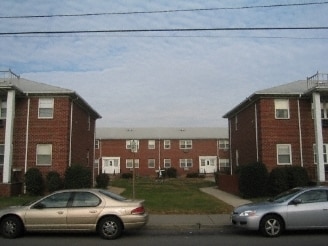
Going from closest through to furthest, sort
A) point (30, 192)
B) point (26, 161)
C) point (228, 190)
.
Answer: point (30, 192)
point (26, 161)
point (228, 190)

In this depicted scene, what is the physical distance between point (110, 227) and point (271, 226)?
4407 millimetres

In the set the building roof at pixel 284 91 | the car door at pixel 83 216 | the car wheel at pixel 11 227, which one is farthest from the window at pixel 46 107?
the car door at pixel 83 216

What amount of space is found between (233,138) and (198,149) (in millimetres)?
25479

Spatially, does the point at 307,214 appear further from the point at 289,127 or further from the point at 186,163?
the point at 186,163

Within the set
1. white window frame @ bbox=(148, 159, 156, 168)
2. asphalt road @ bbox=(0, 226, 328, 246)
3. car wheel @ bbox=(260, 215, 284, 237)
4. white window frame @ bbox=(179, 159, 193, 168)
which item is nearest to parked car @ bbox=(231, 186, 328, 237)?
car wheel @ bbox=(260, 215, 284, 237)

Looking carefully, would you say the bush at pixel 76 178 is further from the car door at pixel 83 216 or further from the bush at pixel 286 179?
the car door at pixel 83 216

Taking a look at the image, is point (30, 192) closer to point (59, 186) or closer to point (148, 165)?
point (59, 186)

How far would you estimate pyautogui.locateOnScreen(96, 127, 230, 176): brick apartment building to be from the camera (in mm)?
61906

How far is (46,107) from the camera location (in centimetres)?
2770

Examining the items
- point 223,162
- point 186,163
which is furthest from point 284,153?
point 223,162

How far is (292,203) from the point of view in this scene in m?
12.5

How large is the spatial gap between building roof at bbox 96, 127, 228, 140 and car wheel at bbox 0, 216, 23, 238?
49407mm

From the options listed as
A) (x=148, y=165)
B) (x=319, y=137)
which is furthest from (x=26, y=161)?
(x=148, y=165)

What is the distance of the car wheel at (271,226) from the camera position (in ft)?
40.1
